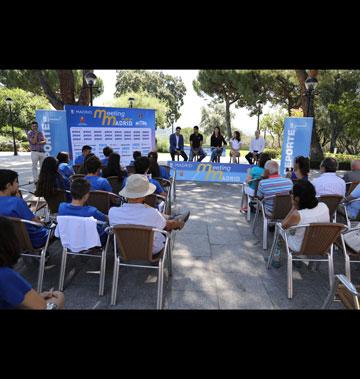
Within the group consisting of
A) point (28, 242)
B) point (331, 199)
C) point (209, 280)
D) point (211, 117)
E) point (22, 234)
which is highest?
point (211, 117)

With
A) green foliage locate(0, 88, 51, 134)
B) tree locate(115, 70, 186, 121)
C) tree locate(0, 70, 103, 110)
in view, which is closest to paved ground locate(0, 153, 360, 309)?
tree locate(0, 70, 103, 110)

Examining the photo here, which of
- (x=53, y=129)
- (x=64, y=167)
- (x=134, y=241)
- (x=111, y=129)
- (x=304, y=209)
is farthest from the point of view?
(x=111, y=129)

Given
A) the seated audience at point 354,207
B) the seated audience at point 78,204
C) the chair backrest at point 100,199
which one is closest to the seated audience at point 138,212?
the seated audience at point 78,204

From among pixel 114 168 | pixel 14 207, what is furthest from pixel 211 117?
pixel 14 207

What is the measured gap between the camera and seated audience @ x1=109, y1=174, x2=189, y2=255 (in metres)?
2.70

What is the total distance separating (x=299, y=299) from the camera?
291cm

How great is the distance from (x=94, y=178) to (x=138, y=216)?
1.48m

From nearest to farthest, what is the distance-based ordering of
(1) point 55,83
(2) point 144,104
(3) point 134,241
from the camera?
(3) point 134,241 → (1) point 55,83 → (2) point 144,104

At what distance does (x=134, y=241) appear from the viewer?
2.61 meters

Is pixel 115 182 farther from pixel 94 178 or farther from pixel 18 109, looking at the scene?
pixel 18 109

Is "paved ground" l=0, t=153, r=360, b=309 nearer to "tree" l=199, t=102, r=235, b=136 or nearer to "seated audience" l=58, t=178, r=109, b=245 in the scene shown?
"seated audience" l=58, t=178, r=109, b=245

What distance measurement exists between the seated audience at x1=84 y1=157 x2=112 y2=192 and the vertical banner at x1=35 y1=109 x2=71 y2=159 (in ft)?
14.2
